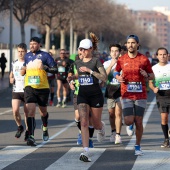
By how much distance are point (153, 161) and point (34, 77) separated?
2.98 m

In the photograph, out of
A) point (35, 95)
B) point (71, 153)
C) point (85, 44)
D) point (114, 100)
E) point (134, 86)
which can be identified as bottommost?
point (71, 153)

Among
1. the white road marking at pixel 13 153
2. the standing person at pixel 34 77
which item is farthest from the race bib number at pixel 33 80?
the white road marking at pixel 13 153

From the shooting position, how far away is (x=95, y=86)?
464 inches

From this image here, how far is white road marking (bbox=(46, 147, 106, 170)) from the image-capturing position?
10.5 meters

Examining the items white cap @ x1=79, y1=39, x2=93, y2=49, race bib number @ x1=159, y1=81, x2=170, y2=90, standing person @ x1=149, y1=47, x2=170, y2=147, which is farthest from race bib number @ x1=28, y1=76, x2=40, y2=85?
race bib number @ x1=159, y1=81, x2=170, y2=90

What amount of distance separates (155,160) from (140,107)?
994 mm

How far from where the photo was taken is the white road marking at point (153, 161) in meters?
10.7

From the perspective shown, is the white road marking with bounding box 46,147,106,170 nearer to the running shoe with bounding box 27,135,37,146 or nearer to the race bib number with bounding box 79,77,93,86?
the running shoe with bounding box 27,135,37,146

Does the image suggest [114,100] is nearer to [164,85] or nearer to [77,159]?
[164,85]

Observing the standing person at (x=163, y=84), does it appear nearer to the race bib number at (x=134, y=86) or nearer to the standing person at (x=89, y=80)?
the race bib number at (x=134, y=86)

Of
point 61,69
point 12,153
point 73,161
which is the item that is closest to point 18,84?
point 12,153

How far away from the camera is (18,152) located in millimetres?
12148

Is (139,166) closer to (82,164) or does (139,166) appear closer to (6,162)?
(82,164)

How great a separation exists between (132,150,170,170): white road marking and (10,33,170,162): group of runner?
26 centimetres
